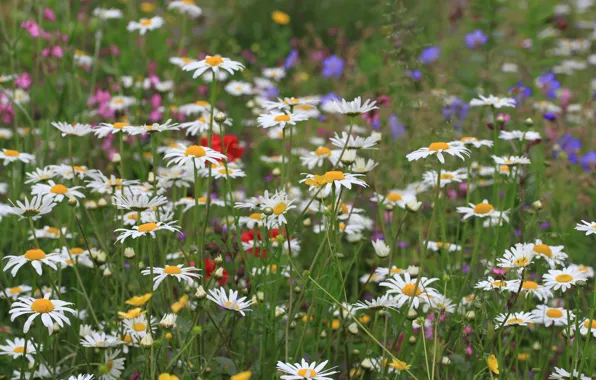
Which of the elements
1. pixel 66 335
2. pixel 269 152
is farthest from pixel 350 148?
pixel 269 152

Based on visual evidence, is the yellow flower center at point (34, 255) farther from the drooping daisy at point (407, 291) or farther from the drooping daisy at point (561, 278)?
the drooping daisy at point (561, 278)

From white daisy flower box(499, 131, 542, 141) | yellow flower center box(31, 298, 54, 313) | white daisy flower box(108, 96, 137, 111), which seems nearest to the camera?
yellow flower center box(31, 298, 54, 313)

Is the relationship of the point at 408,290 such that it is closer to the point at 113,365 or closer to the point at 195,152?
the point at 195,152

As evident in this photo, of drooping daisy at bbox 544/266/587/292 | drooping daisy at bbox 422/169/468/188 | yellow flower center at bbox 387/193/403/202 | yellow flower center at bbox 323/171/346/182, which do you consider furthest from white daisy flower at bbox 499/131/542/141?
yellow flower center at bbox 323/171/346/182

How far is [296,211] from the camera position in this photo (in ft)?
9.80

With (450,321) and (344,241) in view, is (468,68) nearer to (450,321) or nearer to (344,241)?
(344,241)

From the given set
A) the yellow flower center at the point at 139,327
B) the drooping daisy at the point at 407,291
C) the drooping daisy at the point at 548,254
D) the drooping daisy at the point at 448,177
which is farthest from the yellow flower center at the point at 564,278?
the yellow flower center at the point at 139,327

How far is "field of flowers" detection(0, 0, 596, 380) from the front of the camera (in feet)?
6.28

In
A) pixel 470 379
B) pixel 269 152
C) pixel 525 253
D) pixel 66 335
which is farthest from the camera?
pixel 269 152

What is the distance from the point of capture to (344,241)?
3.51 metres

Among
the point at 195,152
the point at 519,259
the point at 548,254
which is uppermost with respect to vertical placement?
the point at 195,152

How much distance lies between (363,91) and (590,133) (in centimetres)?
134

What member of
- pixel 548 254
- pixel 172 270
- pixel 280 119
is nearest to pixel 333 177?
pixel 280 119

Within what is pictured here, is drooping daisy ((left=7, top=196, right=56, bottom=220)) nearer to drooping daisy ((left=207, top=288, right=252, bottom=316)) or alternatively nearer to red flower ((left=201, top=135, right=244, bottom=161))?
drooping daisy ((left=207, top=288, right=252, bottom=316))
